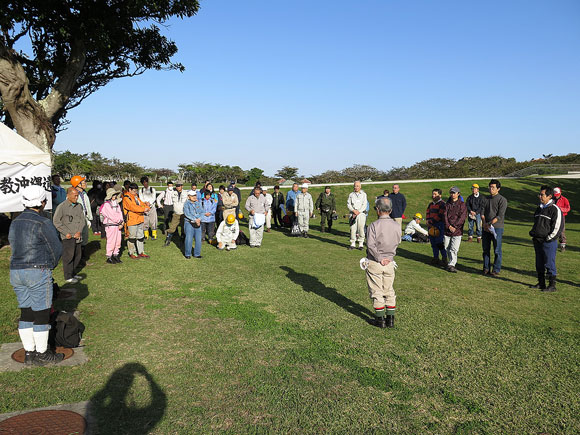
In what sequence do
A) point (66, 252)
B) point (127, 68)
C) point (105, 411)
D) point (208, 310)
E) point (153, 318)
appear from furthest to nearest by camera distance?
point (127, 68) < point (66, 252) < point (208, 310) < point (153, 318) < point (105, 411)

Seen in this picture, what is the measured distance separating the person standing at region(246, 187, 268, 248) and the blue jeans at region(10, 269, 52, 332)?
8.40 meters

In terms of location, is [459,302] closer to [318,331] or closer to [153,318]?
[318,331]

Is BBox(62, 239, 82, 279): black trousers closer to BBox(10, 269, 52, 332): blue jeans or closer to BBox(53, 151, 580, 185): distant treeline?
BBox(10, 269, 52, 332): blue jeans

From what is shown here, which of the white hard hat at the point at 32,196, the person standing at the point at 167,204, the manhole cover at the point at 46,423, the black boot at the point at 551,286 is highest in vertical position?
the white hard hat at the point at 32,196

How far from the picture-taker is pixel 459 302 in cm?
714

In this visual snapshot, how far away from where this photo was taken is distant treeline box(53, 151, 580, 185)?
166 feet

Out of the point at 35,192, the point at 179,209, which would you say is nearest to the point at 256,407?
the point at 35,192

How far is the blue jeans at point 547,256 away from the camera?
7.72m

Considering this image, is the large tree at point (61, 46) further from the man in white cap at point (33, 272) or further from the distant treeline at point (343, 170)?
the distant treeline at point (343, 170)

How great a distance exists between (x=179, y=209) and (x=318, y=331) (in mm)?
9319

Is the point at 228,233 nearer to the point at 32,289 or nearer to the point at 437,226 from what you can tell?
the point at 437,226

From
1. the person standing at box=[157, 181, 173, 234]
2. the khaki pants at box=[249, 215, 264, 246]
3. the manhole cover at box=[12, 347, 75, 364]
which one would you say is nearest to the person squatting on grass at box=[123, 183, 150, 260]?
the khaki pants at box=[249, 215, 264, 246]

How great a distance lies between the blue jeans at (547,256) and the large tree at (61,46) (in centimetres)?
1264

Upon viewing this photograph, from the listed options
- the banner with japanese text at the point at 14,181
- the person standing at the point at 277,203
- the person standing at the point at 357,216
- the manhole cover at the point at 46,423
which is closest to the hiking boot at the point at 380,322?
the manhole cover at the point at 46,423
